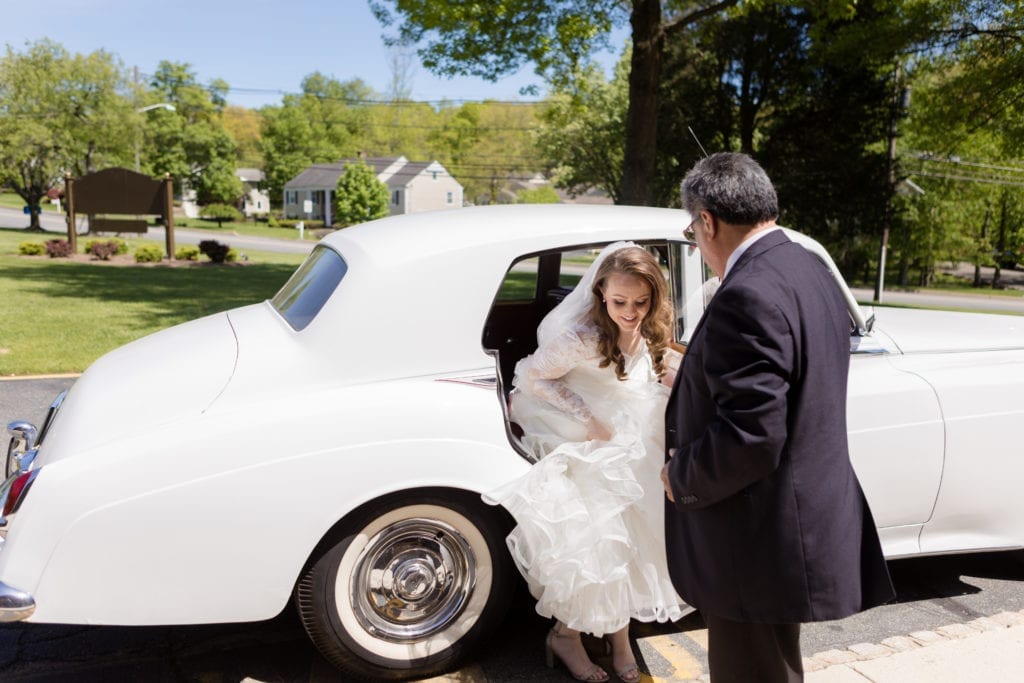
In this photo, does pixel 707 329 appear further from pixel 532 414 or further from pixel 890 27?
pixel 890 27

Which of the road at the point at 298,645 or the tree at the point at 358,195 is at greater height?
the tree at the point at 358,195

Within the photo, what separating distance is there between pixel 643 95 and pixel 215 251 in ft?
48.1

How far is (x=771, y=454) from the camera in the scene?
1958 mm

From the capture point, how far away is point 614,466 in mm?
2916

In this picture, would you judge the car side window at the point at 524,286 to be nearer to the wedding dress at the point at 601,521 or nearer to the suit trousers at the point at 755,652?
the wedding dress at the point at 601,521

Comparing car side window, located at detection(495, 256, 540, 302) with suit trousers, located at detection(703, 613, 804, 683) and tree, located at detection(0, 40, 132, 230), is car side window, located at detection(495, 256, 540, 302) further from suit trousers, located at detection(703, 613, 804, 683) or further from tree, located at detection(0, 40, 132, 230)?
tree, located at detection(0, 40, 132, 230)

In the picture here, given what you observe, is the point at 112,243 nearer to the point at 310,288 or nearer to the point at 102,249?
the point at 102,249

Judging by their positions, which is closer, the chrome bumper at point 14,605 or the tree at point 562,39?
the chrome bumper at point 14,605

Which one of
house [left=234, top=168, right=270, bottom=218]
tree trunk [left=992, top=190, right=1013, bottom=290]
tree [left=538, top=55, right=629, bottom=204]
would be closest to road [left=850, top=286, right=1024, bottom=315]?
tree trunk [left=992, top=190, right=1013, bottom=290]

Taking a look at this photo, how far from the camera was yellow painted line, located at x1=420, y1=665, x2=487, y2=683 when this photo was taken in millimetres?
3131

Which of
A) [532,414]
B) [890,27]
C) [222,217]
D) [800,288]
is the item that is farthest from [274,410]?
[222,217]

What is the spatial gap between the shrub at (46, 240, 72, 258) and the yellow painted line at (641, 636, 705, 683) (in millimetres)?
24029

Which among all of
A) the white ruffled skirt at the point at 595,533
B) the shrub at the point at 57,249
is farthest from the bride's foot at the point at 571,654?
the shrub at the point at 57,249

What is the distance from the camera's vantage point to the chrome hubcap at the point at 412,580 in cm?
299
